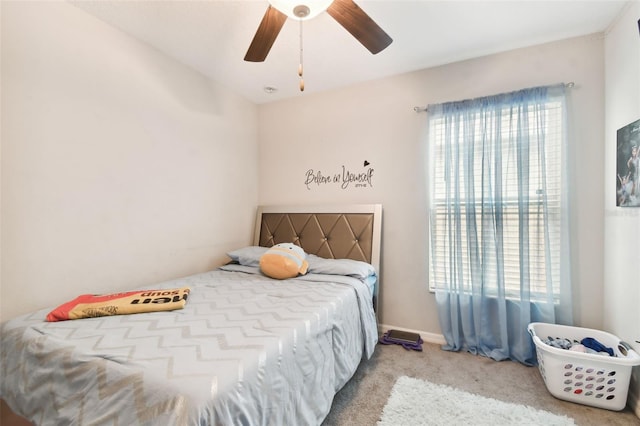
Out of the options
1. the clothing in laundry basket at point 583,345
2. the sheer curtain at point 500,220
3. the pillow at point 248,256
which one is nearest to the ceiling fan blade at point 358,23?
the sheer curtain at point 500,220

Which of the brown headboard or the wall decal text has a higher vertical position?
the wall decal text

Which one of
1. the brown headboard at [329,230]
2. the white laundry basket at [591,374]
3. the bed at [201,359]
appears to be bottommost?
the white laundry basket at [591,374]

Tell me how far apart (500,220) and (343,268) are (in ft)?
4.26

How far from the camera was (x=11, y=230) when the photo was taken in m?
1.56

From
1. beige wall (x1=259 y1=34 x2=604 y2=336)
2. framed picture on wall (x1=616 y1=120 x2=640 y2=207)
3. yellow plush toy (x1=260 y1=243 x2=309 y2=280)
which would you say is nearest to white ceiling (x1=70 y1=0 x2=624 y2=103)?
beige wall (x1=259 y1=34 x2=604 y2=336)

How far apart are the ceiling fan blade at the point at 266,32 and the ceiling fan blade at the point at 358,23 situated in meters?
0.28

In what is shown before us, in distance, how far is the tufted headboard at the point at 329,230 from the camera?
107 inches

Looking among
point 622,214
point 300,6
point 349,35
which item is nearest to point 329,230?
point 349,35

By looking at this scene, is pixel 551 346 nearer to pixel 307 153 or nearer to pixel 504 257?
pixel 504 257

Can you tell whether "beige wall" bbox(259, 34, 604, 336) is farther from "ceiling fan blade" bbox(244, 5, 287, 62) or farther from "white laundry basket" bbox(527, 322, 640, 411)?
"ceiling fan blade" bbox(244, 5, 287, 62)

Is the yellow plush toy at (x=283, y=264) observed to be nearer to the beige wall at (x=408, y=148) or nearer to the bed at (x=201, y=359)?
the bed at (x=201, y=359)

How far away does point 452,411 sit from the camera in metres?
1.66

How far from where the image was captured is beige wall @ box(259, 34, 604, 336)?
210 centimetres

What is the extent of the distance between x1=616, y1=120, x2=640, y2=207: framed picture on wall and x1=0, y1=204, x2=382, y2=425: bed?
1.75m
